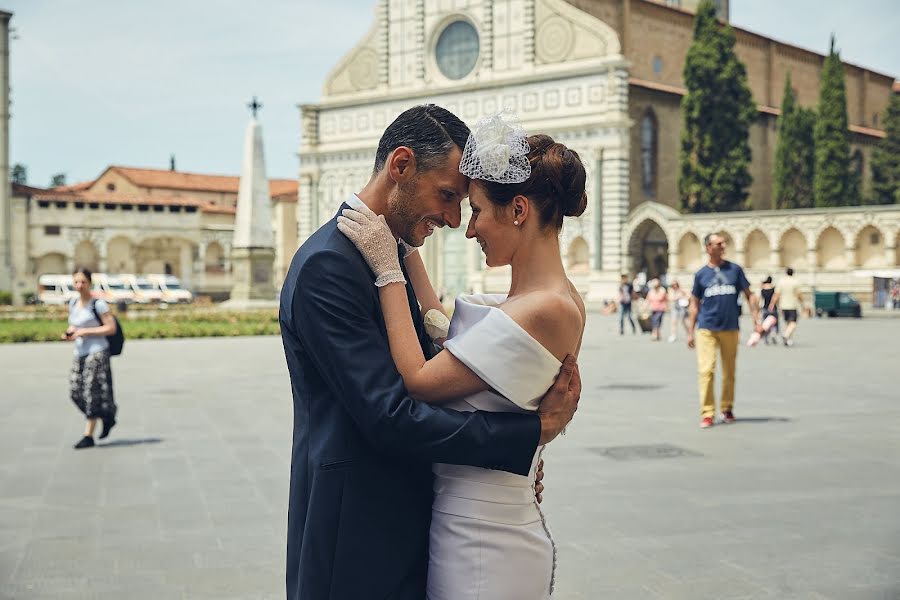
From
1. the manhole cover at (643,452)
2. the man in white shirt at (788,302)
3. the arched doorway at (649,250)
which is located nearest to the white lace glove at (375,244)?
the manhole cover at (643,452)

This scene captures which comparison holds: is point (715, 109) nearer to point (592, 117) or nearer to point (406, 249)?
point (592, 117)

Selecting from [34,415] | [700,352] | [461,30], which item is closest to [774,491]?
[700,352]

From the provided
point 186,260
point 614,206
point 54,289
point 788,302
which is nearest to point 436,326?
point 788,302

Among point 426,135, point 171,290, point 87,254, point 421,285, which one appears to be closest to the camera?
point 426,135

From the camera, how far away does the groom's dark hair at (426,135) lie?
2.67m

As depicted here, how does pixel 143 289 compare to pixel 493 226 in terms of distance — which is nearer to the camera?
pixel 493 226

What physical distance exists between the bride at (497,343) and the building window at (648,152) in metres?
45.9

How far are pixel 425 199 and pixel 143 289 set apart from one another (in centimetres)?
5571

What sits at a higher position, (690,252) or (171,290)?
(690,252)

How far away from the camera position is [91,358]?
32.1 feet

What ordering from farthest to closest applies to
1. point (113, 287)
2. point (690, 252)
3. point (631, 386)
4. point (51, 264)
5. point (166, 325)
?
1. point (51, 264)
2. point (113, 287)
3. point (690, 252)
4. point (166, 325)
5. point (631, 386)

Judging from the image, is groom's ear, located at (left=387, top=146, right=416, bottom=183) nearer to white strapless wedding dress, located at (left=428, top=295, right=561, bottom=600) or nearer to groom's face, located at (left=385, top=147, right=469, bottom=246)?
groom's face, located at (left=385, top=147, right=469, bottom=246)

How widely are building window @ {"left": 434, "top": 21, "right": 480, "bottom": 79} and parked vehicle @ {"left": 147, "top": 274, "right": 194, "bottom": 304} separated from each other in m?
18.1

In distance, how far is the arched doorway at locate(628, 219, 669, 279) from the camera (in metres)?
44.3
